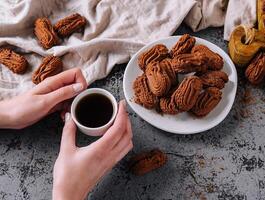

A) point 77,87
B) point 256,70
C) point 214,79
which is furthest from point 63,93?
point 256,70

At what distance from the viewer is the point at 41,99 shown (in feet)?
3.12

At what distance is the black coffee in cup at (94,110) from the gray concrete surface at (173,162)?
12cm

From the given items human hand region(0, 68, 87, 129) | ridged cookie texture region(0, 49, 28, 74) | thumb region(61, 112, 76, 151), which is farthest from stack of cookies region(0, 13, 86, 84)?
thumb region(61, 112, 76, 151)

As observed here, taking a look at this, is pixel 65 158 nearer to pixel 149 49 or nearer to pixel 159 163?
pixel 159 163

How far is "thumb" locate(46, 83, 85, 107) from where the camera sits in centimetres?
94

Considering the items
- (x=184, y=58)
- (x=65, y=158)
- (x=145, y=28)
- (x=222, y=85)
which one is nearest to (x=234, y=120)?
(x=222, y=85)

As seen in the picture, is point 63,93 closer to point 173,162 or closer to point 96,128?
point 96,128

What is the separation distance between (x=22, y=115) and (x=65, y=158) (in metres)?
0.17

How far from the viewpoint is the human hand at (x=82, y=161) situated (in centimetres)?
86

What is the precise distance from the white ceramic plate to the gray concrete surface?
0.18 feet

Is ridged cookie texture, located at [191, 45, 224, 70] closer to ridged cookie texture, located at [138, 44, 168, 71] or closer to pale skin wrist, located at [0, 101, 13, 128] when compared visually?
ridged cookie texture, located at [138, 44, 168, 71]

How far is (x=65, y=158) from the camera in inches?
34.4

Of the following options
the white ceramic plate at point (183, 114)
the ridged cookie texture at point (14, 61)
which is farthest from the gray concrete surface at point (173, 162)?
the ridged cookie texture at point (14, 61)

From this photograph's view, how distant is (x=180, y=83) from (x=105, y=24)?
1.06 ft
